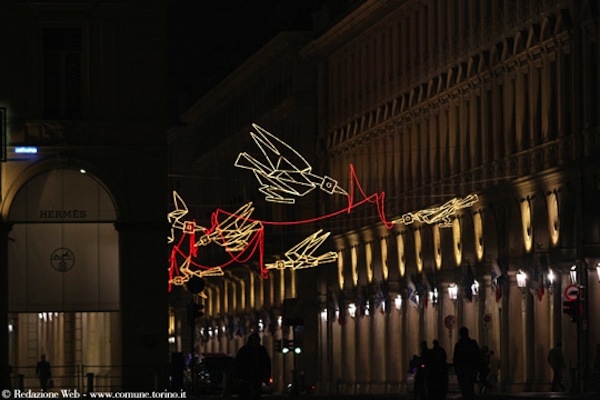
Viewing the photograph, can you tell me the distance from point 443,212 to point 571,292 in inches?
677

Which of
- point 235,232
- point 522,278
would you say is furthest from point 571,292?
point 235,232

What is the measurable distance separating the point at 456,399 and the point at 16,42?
1433cm

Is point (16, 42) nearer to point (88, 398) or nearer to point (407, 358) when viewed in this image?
point (88, 398)

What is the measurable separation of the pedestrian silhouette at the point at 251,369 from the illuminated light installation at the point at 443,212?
3802 cm

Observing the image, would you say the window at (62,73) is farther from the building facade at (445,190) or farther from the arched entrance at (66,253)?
the building facade at (445,190)

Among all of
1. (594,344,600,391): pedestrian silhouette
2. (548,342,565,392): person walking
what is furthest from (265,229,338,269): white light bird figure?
(594,344,600,391): pedestrian silhouette

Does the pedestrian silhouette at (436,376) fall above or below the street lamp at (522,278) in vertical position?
below

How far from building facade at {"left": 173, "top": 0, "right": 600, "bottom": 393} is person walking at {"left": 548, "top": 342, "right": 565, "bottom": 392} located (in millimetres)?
482

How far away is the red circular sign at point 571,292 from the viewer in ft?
218

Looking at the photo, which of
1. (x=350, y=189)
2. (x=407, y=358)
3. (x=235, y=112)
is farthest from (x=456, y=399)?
(x=235, y=112)

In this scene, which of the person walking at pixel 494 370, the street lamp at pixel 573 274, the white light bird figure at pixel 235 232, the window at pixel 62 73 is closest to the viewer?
the window at pixel 62 73

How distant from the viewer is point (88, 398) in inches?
2202

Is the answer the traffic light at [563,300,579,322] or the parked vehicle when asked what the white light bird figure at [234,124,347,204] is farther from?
the traffic light at [563,300,579,322]

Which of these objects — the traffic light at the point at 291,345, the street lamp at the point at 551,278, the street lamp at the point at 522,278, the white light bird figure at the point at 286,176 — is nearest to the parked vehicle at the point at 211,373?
the traffic light at the point at 291,345
